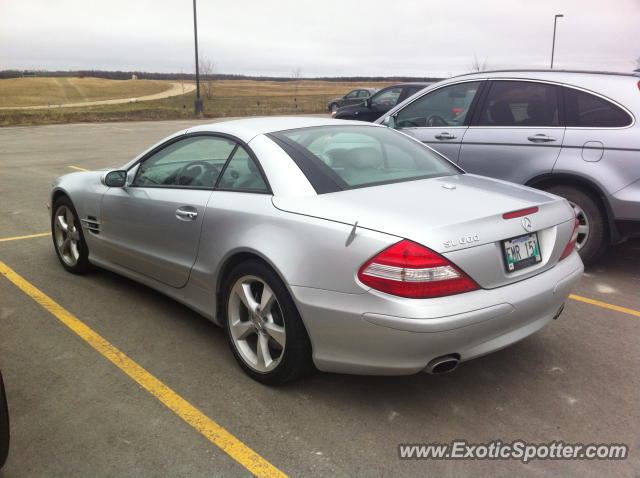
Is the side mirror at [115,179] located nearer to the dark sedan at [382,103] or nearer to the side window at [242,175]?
the side window at [242,175]

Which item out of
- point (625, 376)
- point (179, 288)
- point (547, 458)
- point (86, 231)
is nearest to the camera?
point (547, 458)

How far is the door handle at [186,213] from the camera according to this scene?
3.66 m

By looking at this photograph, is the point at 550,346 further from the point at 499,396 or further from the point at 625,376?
the point at 499,396

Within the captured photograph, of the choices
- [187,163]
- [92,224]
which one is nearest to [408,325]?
[187,163]

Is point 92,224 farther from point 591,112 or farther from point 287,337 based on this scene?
point 591,112

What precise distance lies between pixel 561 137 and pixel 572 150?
16cm

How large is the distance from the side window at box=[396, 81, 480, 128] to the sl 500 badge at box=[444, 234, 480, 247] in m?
3.54

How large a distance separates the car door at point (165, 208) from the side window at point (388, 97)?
33.7ft

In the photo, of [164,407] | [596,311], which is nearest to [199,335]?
[164,407]

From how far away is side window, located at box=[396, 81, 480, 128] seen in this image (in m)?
6.05

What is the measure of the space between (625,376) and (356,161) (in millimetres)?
2015

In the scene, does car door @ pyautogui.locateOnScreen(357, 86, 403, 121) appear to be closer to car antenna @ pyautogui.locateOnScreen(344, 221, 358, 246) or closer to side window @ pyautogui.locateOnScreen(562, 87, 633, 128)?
side window @ pyautogui.locateOnScreen(562, 87, 633, 128)

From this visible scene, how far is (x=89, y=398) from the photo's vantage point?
3.13 meters

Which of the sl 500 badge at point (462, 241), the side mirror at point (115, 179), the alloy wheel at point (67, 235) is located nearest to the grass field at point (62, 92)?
the alloy wheel at point (67, 235)
